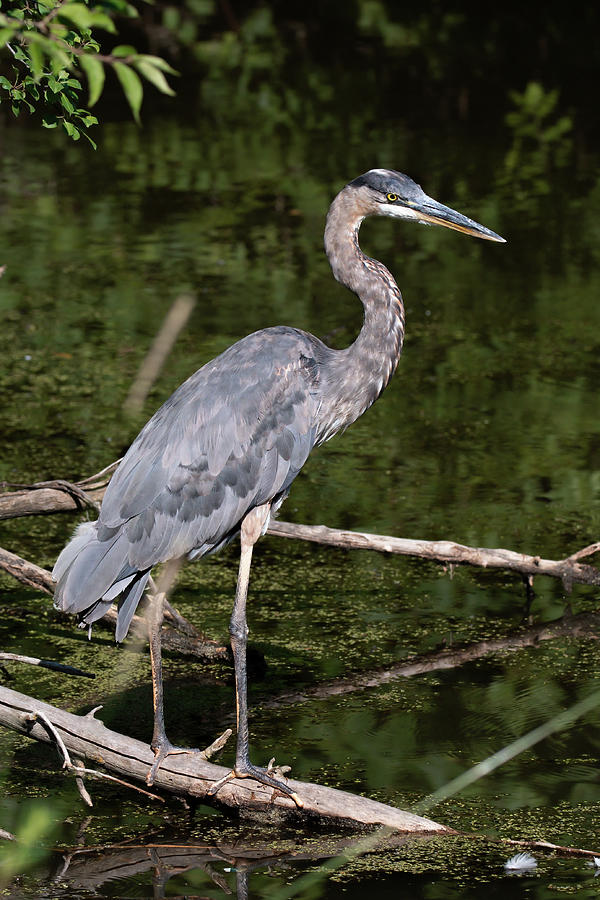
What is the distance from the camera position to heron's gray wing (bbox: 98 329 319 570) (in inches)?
187

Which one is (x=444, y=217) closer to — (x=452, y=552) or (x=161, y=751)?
(x=452, y=552)

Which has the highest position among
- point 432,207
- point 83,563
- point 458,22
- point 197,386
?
point 458,22

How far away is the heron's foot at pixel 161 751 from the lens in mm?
4410

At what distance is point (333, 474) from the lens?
742cm

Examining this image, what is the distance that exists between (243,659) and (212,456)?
67cm

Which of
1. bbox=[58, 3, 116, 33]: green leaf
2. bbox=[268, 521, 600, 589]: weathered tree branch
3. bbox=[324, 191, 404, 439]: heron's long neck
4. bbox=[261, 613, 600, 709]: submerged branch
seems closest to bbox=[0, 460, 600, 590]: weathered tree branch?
bbox=[268, 521, 600, 589]: weathered tree branch

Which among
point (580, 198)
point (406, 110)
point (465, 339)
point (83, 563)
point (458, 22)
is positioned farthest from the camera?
point (458, 22)

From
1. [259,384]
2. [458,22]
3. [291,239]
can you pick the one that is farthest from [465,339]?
[458,22]

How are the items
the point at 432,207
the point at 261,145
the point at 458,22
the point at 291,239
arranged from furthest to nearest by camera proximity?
the point at 458,22, the point at 261,145, the point at 291,239, the point at 432,207

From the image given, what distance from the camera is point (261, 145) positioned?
13.5m

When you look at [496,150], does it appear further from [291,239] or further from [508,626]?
[508,626]

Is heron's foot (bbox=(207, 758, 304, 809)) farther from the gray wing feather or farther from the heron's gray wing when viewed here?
the heron's gray wing

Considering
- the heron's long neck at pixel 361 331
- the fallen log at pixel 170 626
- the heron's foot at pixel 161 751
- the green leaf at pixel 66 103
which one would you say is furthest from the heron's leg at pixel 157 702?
the green leaf at pixel 66 103

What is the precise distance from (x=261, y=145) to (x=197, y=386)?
900cm
